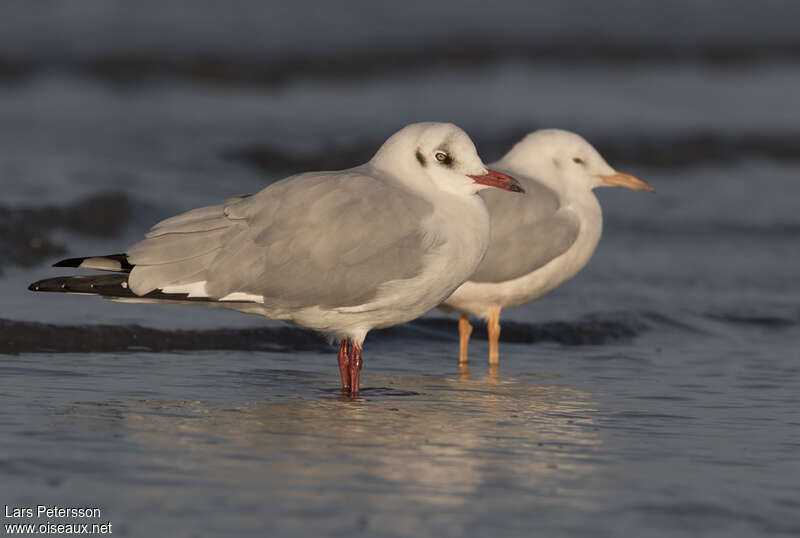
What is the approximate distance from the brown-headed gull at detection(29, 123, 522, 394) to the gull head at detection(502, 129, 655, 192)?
202 centimetres

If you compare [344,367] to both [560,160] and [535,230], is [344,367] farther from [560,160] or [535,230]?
[560,160]

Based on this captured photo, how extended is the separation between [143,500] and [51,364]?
252 cm

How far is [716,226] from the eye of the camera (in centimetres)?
1223

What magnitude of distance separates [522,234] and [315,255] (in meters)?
2.00

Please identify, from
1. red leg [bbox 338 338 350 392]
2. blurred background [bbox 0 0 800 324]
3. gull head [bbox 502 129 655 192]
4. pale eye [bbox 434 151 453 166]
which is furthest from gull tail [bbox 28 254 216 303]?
gull head [bbox 502 129 655 192]

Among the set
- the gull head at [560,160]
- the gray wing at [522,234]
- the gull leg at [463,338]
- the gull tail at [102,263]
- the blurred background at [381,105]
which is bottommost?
the gull leg at [463,338]

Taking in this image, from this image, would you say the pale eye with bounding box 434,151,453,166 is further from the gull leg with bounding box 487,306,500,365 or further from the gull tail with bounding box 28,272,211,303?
the gull leg with bounding box 487,306,500,365

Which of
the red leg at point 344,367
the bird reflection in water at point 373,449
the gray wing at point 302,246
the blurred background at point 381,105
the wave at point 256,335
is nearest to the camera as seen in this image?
the bird reflection in water at point 373,449

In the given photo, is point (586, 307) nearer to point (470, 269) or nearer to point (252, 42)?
point (470, 269)

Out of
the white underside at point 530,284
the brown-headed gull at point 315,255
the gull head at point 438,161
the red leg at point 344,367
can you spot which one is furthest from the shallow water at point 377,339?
the gull head at point 438,161

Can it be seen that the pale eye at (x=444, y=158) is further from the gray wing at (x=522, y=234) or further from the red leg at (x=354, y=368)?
the gray wing at (x=522, y=234)

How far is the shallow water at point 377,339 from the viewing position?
449cm

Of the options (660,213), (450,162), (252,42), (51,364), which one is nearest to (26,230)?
(51,364)

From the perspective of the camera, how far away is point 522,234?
766cm
